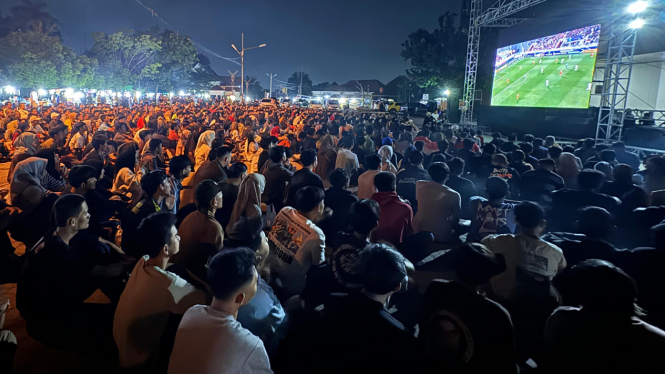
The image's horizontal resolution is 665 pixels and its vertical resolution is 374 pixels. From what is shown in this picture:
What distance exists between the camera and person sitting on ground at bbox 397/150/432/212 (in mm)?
6023

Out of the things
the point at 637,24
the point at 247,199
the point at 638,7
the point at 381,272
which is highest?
the point at 638,7

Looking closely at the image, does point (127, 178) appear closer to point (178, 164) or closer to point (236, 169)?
point (178, 164)

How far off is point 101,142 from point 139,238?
6.68 meters

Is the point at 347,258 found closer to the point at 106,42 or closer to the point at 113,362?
the point at 113,362

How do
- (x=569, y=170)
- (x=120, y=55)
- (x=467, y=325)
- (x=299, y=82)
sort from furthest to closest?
(x=299, y=82)
(x=120, y=55)
(x=569, y=170)
(x=467, y=325)

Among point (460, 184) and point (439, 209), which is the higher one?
point (460, 184)

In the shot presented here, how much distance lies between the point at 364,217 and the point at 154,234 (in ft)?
5.06

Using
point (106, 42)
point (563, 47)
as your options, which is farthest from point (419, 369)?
point (106, 42)

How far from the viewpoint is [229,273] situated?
6.86ft

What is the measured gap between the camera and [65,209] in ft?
10.5

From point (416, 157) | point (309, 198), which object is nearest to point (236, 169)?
point (309, 198)

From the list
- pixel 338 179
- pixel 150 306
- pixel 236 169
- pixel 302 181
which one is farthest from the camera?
pixel 302 181

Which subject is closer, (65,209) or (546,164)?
(65,209)

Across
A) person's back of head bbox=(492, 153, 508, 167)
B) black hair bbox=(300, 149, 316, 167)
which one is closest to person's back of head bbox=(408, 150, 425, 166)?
person's back of head bbox=(492, 153, 508, 167)
